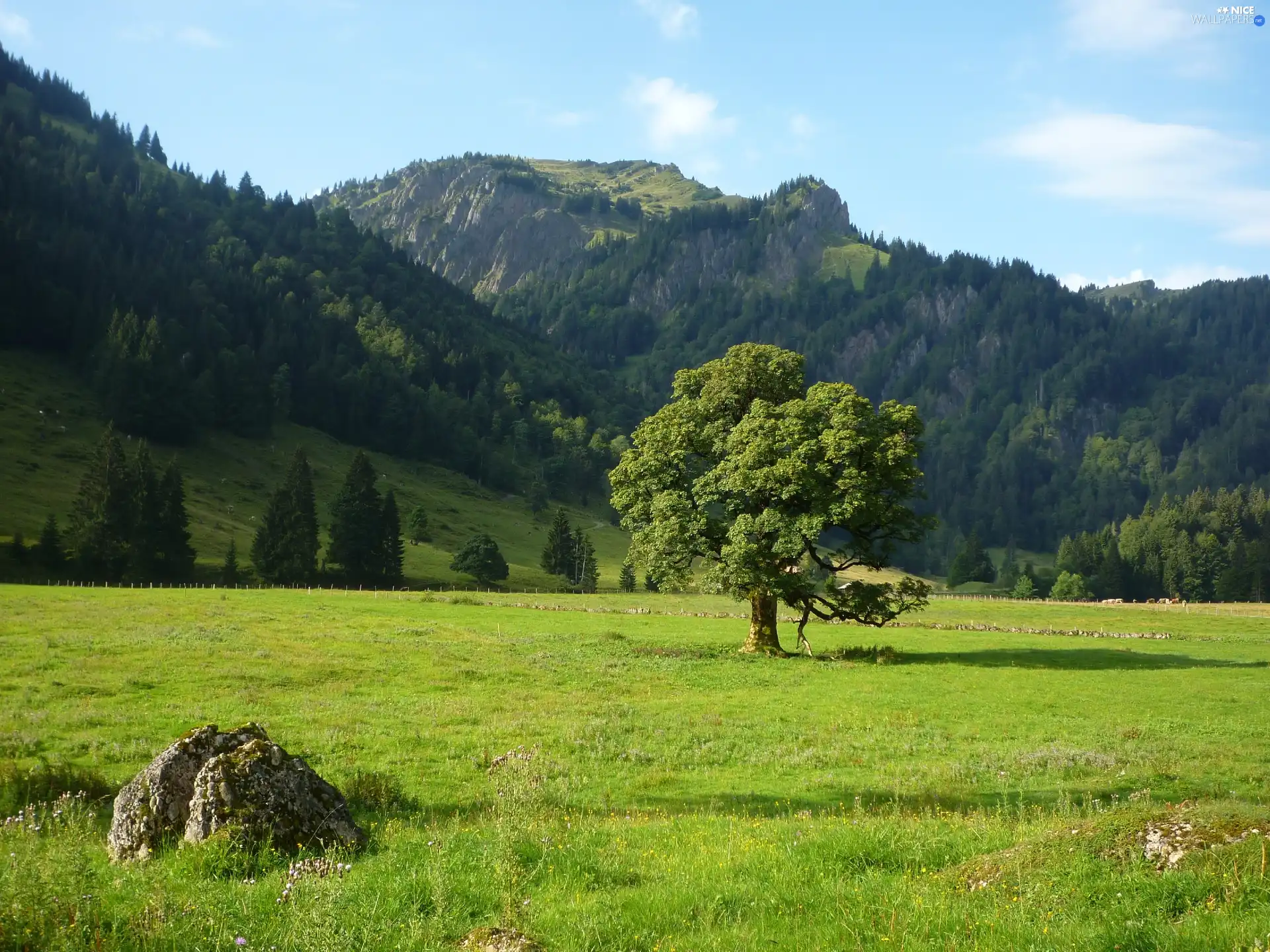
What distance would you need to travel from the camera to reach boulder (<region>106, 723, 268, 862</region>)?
12.4m

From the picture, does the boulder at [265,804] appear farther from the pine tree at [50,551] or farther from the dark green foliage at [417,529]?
the dark green foliage at [417,529]

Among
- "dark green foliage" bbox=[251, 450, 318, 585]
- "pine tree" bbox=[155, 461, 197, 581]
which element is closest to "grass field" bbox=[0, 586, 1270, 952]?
"pine tree" bbox=[155, 461, 197, 581]

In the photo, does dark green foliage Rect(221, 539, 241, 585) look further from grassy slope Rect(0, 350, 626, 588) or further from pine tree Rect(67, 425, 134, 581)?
pine tree Rect(67, 425, 134, 581)

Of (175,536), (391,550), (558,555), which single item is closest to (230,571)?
(175,536)

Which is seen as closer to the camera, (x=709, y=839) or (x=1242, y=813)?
(x=1242, y=813)

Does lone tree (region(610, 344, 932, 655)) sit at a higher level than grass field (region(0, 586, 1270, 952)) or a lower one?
higher

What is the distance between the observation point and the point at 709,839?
43.3 feet

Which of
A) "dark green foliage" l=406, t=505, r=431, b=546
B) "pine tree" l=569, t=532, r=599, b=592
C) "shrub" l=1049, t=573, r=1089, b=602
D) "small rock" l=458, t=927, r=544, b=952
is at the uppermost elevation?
"dark green foliage" l=406, t=505, r=431, b=546

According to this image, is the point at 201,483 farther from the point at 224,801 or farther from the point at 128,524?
the point at 224,801

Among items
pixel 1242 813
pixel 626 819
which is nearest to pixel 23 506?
pixel 626 819

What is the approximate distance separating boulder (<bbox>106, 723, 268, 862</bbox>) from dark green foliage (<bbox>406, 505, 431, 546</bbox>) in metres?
151

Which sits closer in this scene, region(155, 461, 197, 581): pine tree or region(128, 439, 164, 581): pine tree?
region(128, 439, 164, 581): pine tree

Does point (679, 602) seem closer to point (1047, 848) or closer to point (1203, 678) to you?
point (1203, 678)

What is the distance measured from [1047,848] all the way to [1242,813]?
8.59ft
